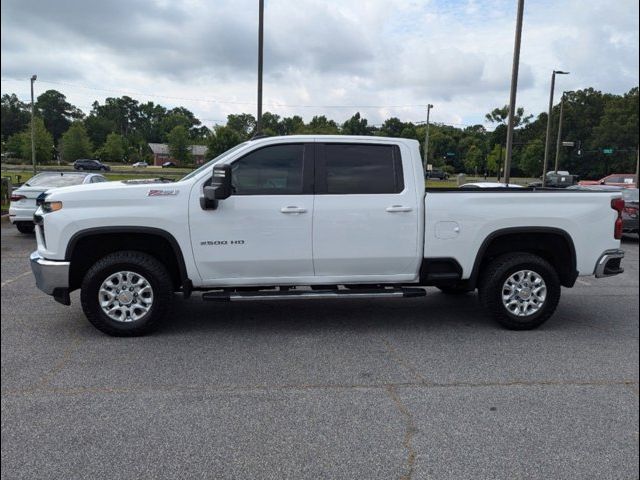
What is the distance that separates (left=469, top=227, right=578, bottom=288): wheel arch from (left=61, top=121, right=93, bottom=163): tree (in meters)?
5.62

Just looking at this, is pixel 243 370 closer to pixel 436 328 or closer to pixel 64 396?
pixel 64 396

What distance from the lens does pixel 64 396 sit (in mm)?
3613

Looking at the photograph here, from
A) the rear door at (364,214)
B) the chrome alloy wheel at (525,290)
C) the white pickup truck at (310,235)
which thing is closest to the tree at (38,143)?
the white pickup truck at (310,235)

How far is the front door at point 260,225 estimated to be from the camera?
4.89 metres

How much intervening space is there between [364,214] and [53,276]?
299cm

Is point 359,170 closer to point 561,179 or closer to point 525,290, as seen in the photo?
point 525,290

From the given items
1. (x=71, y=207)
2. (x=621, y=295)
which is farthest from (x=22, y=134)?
(x=621, y=295)

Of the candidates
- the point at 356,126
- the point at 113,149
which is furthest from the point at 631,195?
the point at 113,149

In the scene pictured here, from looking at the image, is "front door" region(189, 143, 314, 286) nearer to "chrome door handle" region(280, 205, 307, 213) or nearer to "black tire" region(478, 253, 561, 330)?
"chrome door handle" region(280, 205, 307, 213)

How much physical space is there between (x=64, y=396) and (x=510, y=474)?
2.95 meters

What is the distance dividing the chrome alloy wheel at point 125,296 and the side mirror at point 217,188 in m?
0.96

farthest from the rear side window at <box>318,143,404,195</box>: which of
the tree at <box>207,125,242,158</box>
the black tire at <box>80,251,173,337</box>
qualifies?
the tree at <box>207,125,242,158</box>

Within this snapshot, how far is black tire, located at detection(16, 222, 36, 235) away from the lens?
11.8 metres

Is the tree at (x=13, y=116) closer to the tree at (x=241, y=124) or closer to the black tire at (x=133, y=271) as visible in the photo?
the tree at (x=241, y=124)
